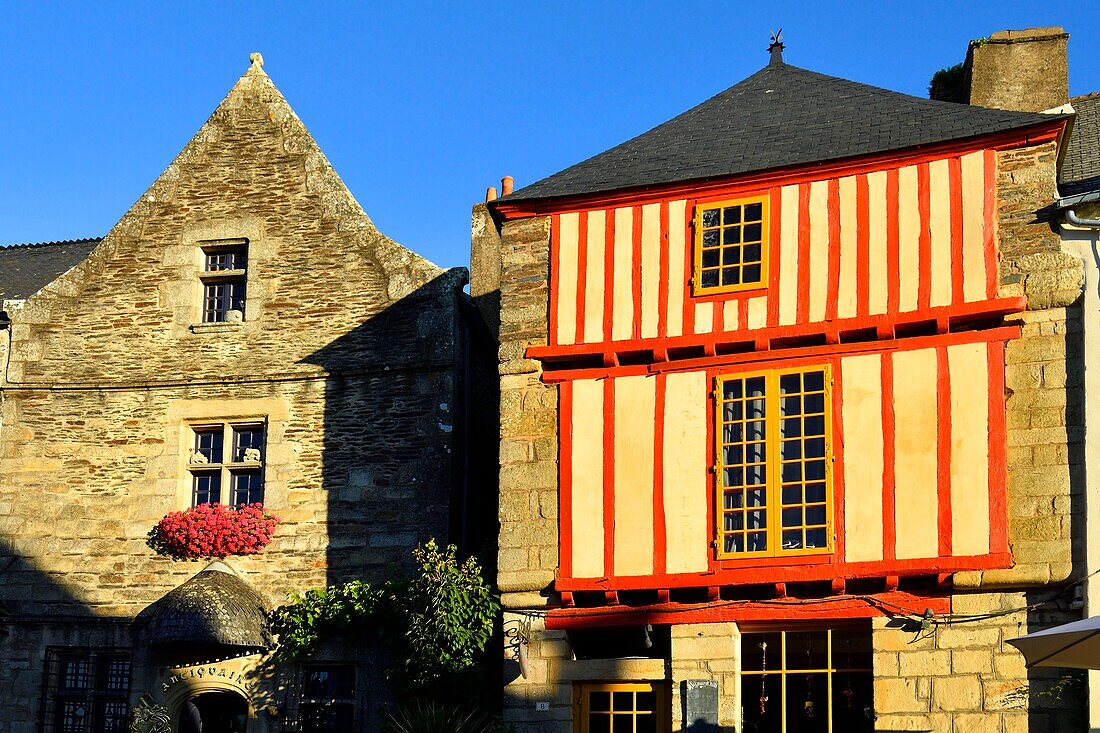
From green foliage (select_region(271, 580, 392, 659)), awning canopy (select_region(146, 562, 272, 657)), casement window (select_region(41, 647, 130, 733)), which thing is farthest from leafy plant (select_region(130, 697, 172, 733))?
green foliage (select_region(271, 580, 392, 659))

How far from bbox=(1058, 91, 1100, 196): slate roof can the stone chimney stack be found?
27 cm

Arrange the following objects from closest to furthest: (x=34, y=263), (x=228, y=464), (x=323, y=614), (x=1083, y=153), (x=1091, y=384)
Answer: (x=1091, y=384)
(x=323, y=614)
(x=1083, y=153)
(x=228, y=464)
(x=34, y=263)

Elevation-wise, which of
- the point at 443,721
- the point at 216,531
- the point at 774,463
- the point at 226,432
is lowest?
the point at 443,721

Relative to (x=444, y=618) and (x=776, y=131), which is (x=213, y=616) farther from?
(x=776, y=131)

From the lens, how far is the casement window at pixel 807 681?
12008 mm

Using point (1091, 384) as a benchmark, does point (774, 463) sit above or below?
below

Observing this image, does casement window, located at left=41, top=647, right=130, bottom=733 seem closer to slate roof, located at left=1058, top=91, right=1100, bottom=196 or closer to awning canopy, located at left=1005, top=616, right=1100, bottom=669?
awning canopy, located at left=1005, top=616, right=1100, bottom=669

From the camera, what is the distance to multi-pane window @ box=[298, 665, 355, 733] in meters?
13.8

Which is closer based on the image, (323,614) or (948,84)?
(323,614)

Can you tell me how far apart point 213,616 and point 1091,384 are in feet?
23.5

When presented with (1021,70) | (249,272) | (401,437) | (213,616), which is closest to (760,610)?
(401,437)

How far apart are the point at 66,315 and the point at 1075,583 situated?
31.1ft

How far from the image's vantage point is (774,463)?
39.4ft

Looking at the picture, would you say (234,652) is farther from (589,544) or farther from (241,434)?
(589,544)
